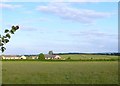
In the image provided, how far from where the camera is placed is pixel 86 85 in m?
18.8

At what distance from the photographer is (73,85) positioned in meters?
18.5

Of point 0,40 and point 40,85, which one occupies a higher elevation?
point 0,40

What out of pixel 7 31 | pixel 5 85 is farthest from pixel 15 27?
pixel 5 85

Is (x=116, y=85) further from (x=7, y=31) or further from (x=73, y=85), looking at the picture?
(x=7, y=31)

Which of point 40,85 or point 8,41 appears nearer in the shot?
point 8,41

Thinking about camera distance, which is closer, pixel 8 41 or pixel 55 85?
pixel 8 41

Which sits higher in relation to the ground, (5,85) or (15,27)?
(15,27)

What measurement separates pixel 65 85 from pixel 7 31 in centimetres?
1136

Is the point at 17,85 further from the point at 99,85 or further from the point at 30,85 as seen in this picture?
the point at 99,85

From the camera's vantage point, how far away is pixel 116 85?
18766mm

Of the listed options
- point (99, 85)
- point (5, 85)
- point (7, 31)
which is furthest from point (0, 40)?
point (99, 85)

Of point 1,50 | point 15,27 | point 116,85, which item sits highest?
point 15,27

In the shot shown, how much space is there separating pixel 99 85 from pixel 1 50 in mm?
12241

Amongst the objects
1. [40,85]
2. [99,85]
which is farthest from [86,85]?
[40,85]
